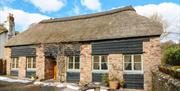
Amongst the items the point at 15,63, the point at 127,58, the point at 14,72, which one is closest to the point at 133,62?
the point at 127,58

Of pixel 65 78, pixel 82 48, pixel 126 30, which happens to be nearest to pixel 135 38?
pixel 126 30

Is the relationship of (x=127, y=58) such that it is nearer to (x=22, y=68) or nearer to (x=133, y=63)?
(x=133, y=63)

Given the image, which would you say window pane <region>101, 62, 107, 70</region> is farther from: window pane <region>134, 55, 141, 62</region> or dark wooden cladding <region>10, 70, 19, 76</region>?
dark wooden cladding <region>10, 70, 19, 76</region>

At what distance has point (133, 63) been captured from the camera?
19.7 m

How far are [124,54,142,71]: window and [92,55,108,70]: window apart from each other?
190 cm

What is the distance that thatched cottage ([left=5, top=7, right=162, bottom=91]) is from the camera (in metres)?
19.4

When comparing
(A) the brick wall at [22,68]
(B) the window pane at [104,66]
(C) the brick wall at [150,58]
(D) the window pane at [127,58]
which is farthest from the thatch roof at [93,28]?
(B) the window pane at [104,66]

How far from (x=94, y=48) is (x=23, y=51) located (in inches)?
372

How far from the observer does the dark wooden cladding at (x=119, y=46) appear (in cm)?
1955

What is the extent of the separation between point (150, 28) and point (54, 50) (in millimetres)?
9493

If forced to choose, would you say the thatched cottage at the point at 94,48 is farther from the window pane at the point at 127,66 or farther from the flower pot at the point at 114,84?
the flower pot at the point at 114,84

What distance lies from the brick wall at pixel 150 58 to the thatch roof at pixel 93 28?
2.29ft

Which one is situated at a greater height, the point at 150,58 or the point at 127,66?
the point at 150,58

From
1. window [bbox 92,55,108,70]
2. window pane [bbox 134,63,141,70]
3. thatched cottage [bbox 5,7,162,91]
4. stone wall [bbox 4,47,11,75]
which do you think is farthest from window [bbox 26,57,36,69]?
window pane [bbox 134,63,141,70]
